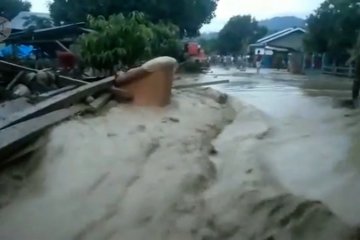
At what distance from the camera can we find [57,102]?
779 cm

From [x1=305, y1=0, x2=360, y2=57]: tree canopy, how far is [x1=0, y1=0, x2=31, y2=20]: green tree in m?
21.7

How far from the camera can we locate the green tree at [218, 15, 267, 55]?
60.4 m

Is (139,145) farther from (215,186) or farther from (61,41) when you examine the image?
(61,41)

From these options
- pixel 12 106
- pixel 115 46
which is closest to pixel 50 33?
pixel 115 46

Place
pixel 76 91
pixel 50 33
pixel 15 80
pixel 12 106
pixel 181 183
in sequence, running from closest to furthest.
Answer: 1. pixel 181 183
2. pixel 12 106
3. pixel 76 91
4. pixel 15 80
5. pixel 50 33

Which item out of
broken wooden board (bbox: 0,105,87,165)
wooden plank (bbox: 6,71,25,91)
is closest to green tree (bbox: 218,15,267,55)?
wooden plank (bbox: 6,71,25,91)

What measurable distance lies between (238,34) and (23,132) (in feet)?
187

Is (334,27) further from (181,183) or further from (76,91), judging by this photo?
(181,183)

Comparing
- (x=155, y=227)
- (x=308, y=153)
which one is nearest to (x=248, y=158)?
(x=308, y=153)

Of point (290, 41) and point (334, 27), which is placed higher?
point (334, 27)

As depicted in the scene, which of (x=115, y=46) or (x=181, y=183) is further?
(x=115, y=46)

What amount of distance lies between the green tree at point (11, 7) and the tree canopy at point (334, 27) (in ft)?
71.2

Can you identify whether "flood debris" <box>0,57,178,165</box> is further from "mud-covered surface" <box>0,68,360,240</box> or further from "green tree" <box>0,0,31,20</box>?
"green tree" <box>0,0,31,20</box>

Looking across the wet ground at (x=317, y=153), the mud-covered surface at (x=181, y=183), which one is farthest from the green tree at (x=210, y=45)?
the mud-covered surface at (x=181, y=183)
